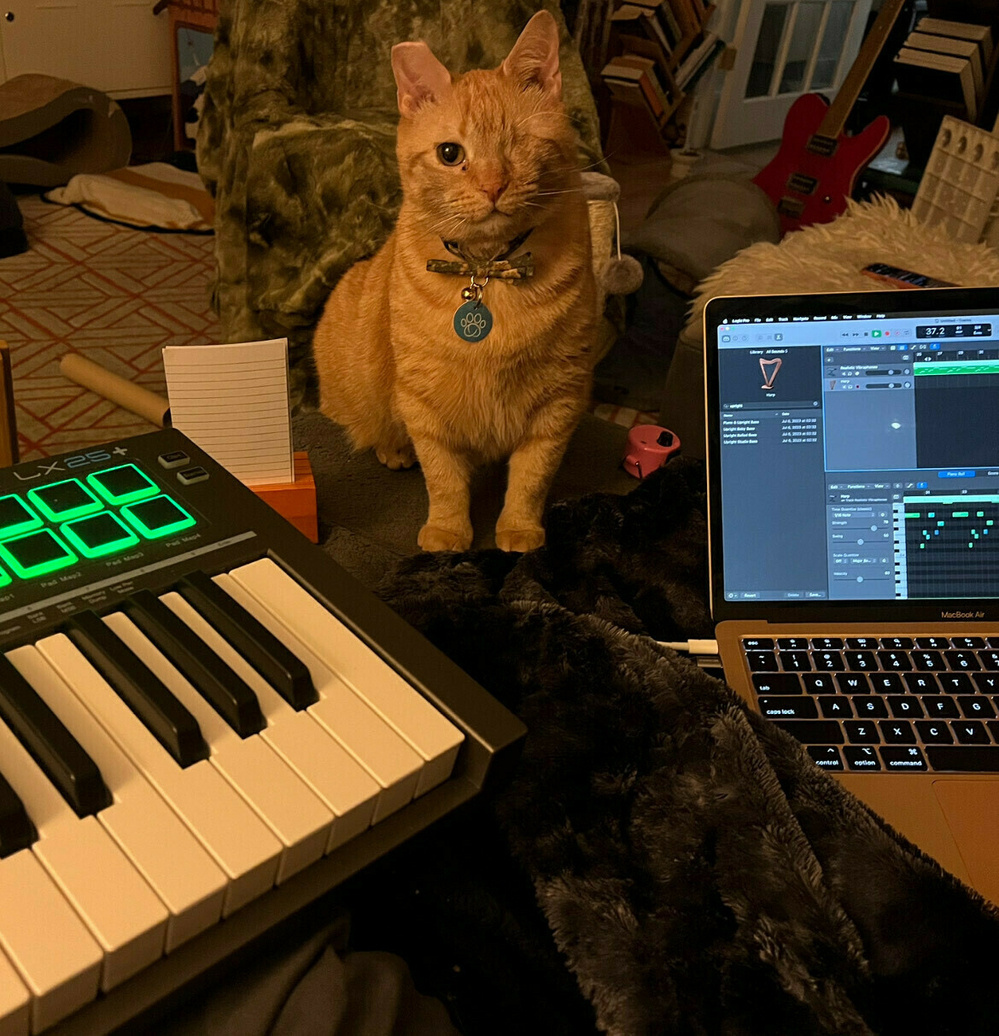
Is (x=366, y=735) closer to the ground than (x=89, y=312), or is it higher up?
higher up

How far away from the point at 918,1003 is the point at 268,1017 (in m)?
0.35

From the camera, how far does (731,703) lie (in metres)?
0.59

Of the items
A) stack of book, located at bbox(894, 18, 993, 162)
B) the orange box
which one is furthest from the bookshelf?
the orange box

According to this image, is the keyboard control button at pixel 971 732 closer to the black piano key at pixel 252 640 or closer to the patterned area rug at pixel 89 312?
the black piano key at pixel 252 640

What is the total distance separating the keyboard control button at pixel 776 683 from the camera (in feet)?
2.65

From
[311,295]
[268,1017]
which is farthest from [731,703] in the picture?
[311,295]

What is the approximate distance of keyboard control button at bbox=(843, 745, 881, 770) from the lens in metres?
0.74

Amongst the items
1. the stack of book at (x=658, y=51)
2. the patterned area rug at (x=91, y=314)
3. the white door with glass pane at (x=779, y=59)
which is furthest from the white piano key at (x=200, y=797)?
the white door with glass pane at (x=779, y=59)

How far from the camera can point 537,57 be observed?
127cm

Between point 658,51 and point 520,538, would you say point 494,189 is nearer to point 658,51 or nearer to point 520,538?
point 520,538

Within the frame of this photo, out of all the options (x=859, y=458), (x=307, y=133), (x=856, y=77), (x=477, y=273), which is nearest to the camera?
(x=859, y=458)

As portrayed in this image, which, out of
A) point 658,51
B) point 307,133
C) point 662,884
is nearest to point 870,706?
point 662,884

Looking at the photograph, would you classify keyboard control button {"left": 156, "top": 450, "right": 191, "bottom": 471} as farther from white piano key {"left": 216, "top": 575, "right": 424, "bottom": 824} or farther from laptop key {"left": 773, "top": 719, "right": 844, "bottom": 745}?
laptop key {"left": 773, "top": 719, "right": 844, "bottom": 745}

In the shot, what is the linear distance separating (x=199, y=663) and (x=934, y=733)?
1.97 ft
